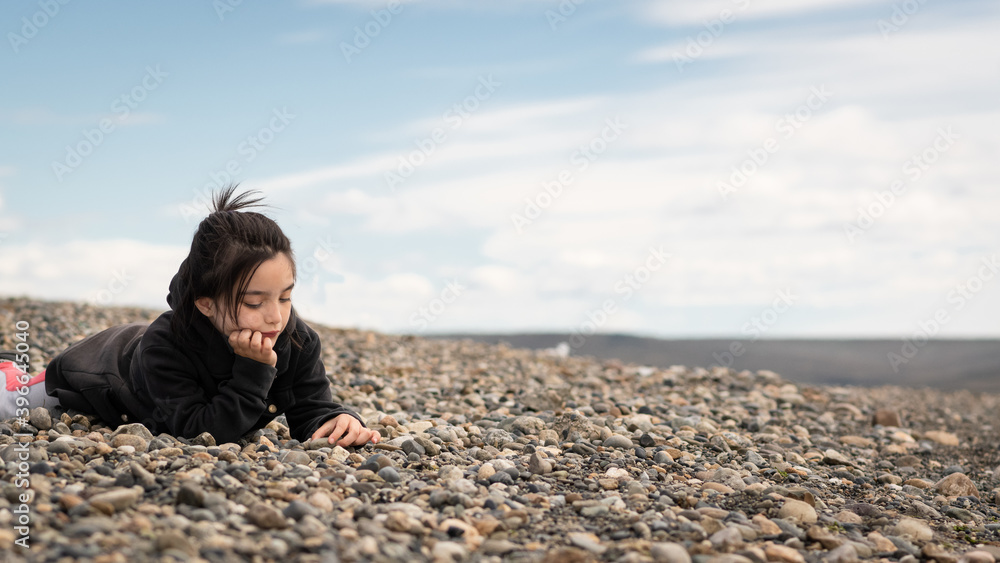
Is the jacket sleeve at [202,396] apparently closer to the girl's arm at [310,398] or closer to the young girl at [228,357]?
the young girl at [228,357]

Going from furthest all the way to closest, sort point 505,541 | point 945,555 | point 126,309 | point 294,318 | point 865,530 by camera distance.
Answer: point 126,309, point 294,318, point 865,530, point 945,555, point 505,541

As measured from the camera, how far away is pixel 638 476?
4.37 metres

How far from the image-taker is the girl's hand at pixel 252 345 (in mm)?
4242

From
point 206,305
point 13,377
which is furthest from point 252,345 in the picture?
point 13,377

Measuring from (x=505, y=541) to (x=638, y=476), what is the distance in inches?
58.7

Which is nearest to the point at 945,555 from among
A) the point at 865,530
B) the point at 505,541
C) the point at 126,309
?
the point at 865,530

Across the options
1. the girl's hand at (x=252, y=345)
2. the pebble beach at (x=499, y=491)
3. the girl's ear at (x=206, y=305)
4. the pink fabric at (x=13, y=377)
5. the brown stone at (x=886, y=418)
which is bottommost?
the pebble beach at (x=499, y=491)

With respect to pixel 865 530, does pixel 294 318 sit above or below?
above

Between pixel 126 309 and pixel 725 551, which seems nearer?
pixel 725 551

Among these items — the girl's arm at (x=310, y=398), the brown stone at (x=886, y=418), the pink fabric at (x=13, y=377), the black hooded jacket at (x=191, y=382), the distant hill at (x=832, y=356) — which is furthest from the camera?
the distant hill at (x=832, y=356)

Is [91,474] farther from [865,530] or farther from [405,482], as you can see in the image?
[865,530]

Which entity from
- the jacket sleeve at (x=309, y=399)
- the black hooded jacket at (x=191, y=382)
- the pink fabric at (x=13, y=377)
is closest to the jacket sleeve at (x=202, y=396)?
the black hooded jacket at (x=191, y=382)

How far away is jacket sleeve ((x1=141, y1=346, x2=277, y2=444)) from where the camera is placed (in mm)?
4379

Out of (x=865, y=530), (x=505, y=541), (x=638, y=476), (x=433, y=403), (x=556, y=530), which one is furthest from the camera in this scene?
(x=433, y=403)
